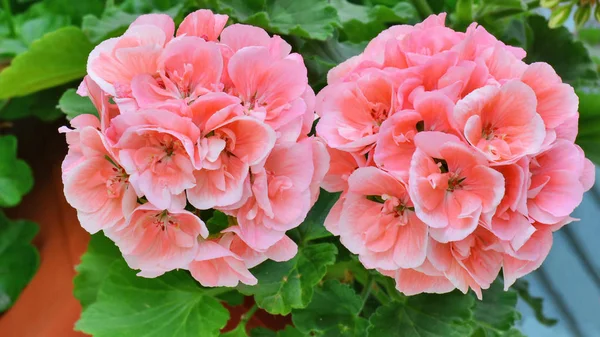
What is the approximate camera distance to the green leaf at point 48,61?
77 centimetres

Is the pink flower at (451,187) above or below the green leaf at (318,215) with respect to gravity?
above

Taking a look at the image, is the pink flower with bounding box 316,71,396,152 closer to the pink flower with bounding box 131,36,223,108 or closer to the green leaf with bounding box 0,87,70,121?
the pink flower with bounding box 131,36,223,108

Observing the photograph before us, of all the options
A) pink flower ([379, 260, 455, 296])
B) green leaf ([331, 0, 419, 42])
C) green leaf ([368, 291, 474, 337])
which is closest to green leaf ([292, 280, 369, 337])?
green leaf ([368, 291, 474, 337])

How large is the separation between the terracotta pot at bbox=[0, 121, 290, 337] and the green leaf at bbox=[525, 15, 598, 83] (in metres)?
0.55

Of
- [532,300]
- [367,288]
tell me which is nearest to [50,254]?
[367,288]

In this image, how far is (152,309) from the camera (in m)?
0.67

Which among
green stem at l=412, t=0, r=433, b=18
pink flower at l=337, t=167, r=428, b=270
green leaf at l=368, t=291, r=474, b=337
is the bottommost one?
green leaf at l=368, t=291, r=474, b=337

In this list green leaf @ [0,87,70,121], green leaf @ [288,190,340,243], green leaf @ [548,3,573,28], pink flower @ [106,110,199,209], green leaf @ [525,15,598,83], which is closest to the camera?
pink flower @ [106,110,199,209]

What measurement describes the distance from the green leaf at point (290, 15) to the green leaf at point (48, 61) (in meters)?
0.22

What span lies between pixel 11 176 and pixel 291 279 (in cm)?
54

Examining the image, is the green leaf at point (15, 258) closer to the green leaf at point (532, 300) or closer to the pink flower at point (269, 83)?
the pink flower at point (269, 83)

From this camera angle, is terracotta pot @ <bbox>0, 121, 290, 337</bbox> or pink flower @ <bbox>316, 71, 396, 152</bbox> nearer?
pink flower @ <bbox>316, 71, 396, 152</bbox>

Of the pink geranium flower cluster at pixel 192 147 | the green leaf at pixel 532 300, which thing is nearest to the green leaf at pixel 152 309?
the pink geranium flower cluster at pixel 192 147

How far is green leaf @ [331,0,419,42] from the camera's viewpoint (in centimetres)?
77
